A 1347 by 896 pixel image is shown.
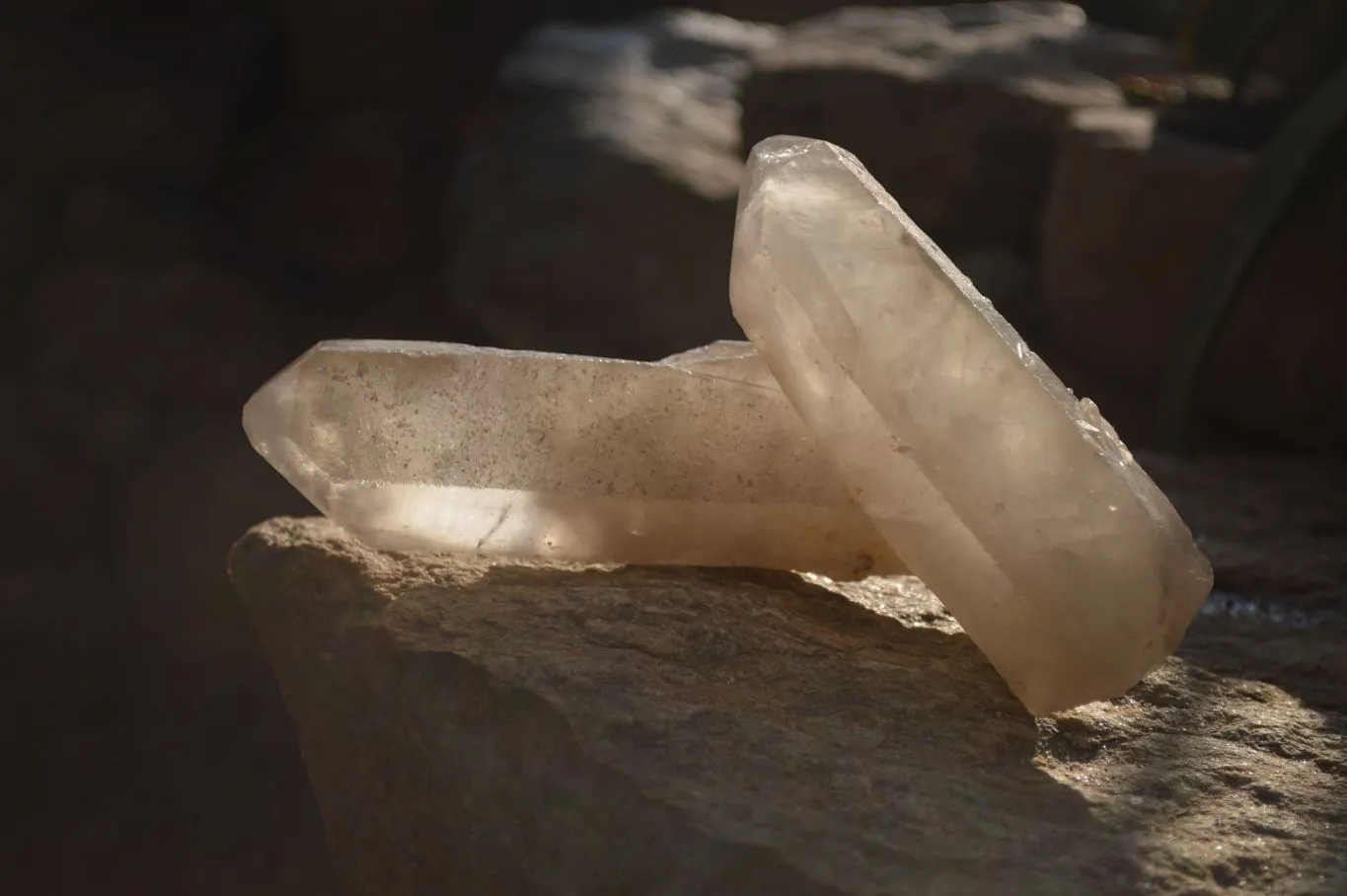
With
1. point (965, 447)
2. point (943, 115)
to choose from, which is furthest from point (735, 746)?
point (943, 115)

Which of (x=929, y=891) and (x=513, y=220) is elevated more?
(x=929, y=891)

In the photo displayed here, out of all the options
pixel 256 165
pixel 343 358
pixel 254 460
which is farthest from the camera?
pixel 256 165

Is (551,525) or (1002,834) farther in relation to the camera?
(551,525)

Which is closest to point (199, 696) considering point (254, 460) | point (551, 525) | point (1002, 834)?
point (254, 460)

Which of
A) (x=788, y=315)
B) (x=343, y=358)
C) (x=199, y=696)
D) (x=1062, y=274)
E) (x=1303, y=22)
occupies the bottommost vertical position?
(x=199, y=696)

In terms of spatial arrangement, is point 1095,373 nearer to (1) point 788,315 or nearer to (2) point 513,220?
(2) point 513,220

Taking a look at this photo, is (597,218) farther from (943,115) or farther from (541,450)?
(541,450)

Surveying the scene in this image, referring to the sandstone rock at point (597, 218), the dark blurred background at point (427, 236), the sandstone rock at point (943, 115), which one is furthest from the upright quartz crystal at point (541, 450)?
the sandstone rock at point (943, 115)
